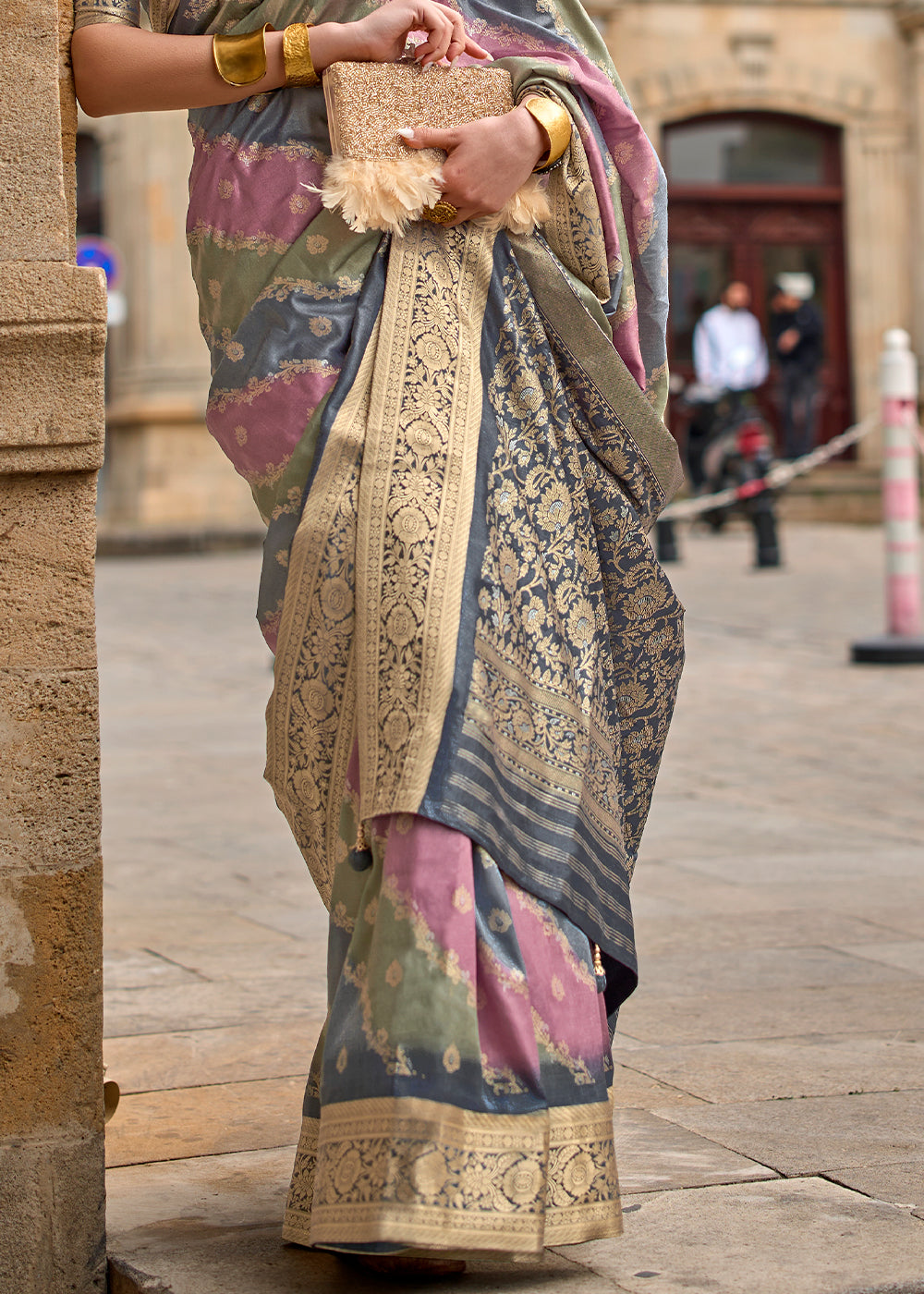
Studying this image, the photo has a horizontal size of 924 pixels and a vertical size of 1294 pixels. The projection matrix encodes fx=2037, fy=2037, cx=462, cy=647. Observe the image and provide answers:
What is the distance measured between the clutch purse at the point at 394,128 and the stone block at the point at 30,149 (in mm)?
319

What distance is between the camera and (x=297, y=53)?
244cm

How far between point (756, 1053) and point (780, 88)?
19.6 meters

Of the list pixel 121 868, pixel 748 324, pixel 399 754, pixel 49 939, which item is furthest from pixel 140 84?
pixel 748 324

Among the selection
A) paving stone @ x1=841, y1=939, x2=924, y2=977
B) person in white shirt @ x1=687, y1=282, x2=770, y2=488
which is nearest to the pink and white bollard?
paving stone @ x1=841, y1=939, x2=924, y2=977

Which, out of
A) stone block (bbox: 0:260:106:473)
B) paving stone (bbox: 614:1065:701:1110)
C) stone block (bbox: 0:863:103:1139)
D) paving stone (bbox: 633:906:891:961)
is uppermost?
stone block (bbox: 0:260:106:473)

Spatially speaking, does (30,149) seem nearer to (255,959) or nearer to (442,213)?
(442,213)

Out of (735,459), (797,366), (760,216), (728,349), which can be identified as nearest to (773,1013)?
(735,459)

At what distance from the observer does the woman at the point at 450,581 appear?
7.32 ft

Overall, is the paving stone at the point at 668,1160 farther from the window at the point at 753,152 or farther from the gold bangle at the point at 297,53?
the window at the point at 753,152

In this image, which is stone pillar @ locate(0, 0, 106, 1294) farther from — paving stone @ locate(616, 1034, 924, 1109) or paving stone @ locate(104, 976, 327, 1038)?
paving stone @ locate(104, 976, 327, 1038)

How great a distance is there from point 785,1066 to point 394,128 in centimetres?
169

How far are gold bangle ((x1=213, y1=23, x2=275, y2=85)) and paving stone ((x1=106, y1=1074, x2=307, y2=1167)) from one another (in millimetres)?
1487

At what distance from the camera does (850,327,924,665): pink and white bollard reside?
356 inches

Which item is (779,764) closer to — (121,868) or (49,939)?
(121,868)
